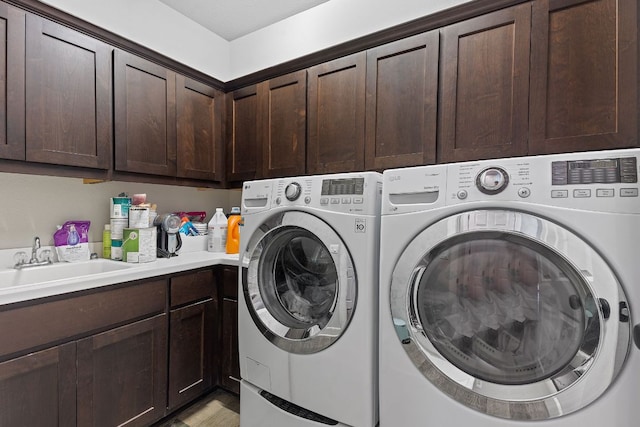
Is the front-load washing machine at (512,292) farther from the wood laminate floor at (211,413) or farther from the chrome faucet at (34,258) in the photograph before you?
the chrome faucet at (34,258)

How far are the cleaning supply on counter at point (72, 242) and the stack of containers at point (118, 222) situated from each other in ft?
0.46

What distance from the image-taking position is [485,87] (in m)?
1.45

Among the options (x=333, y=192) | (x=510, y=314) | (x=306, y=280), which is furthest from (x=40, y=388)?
(x=510, y=314)

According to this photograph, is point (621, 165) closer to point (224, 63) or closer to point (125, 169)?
point (125, 169)

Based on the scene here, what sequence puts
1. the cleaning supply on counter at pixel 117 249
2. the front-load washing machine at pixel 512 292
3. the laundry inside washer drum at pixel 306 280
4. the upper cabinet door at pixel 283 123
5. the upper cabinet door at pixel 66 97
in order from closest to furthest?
the front-load washing machine at pixel 512 292, the laundry inside washer drum at pixel 306 280, the upper cabinet door at pixel 66 97, the cleaning supply on counter at pixel 117 249, the upper cabinet door at pixel 283 123

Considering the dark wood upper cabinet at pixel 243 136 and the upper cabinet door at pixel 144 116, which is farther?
the dark wood upper cabinet at pixel 243 136

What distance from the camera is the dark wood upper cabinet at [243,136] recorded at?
2.17 metres

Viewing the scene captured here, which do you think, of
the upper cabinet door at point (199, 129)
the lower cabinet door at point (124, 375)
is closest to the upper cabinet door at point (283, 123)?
the upper cabinet door at point (199, 129)

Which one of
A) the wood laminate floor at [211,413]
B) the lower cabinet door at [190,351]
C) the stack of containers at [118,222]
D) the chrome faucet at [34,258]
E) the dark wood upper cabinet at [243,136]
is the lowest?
the wood laminate floor at [211,413]

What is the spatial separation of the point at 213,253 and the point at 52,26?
57.0 inches

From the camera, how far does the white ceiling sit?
2.00 m

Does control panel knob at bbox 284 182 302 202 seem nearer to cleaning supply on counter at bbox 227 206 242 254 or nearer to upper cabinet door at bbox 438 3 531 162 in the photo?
upper cabinet door at bbox 438 3 531 162

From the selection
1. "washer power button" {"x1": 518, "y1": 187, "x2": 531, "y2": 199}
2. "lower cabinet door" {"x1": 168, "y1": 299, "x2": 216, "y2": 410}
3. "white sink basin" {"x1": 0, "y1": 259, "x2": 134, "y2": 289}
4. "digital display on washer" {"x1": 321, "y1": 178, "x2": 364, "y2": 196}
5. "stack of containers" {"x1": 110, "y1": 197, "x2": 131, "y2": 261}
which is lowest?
"lower cabinet door" {"x1": 168, "y1": 299, "x2": 216, "y2": 410}

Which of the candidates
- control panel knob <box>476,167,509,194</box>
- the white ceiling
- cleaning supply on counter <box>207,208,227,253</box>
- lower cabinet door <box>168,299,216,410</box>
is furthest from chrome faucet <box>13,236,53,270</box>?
control panel knob <box>476,167,509,194</box>
